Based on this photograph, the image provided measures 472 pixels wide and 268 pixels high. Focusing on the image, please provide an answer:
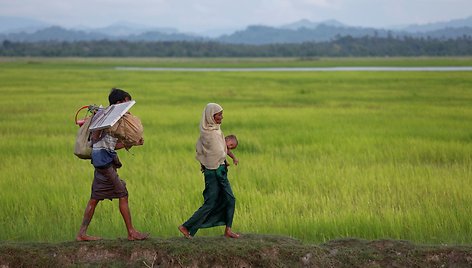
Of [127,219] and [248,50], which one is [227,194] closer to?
[127,219]

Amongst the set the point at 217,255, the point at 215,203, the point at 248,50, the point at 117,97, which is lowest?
the point at 248,50

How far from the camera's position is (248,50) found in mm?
127562

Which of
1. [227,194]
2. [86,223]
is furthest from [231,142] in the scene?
[86,223]

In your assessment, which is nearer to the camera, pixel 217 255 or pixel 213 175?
pixel 217 255

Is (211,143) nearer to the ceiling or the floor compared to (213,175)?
nearer to the ceiling

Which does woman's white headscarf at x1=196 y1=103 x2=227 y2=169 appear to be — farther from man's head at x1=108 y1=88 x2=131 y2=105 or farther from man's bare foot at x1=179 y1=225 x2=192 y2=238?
man's head at x1=108 y1=88 x2=131 y2=105

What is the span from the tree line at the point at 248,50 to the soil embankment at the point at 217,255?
11223cm

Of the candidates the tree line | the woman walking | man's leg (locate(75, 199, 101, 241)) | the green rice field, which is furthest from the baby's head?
the tree line

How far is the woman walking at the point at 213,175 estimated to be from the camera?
486cm

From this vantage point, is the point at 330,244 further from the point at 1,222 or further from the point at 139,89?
the point at 139,89

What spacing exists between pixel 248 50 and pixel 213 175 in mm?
123841

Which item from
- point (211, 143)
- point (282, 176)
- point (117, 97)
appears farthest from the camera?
point (282, 176)

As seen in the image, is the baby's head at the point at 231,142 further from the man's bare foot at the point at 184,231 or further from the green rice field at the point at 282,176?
the green rice field at the point at 282,176

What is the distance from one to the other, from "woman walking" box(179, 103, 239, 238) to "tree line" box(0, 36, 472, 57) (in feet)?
368
